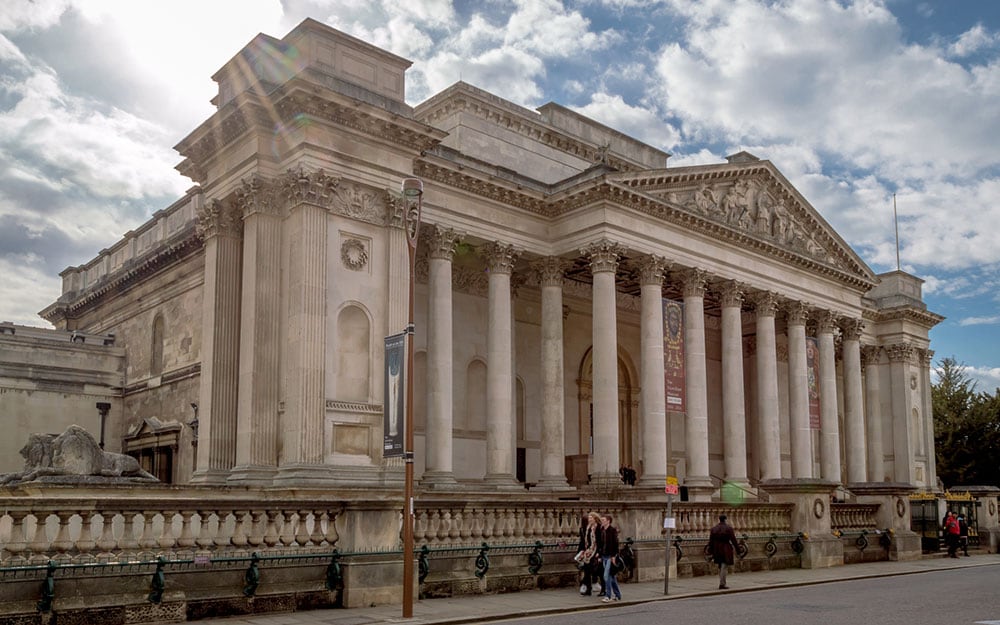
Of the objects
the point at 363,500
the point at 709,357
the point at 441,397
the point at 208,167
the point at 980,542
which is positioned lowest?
the point at 980,542

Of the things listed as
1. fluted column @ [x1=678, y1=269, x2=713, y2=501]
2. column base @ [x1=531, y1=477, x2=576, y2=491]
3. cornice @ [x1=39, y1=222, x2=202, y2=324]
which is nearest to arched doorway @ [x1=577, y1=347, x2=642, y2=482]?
fluted column @ [x1=678, y1=269, x2=713, y2=501]

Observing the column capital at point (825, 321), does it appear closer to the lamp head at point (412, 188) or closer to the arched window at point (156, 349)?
the arched window at point (156, 349)

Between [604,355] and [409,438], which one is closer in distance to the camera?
[409,438]

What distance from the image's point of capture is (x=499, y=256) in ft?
114

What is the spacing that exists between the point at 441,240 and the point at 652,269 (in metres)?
8.39

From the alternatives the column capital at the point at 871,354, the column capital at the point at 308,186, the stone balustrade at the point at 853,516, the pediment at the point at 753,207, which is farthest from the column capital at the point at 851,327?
the column capital at the point at 308,186

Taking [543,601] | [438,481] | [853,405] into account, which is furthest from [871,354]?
[543,601]

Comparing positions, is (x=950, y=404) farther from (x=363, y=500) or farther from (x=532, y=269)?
(x=363, y=500)

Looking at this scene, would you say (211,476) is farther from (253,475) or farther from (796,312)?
(796,312)

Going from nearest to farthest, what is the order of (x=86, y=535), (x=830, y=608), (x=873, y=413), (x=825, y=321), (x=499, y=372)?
(x=86, y=535) → (x=830, y=608) → (x=499, y=372) → (x=825, y=321) → (x=873, y=413)

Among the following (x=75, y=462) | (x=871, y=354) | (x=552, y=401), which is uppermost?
(x=871, y=354)

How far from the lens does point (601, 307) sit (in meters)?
35.1

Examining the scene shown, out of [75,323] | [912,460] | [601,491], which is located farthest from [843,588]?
[75,323]

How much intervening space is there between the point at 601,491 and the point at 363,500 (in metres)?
17.0
